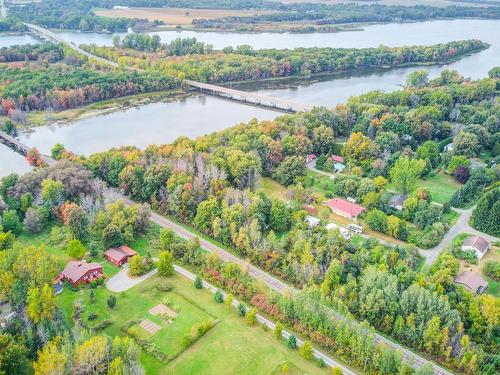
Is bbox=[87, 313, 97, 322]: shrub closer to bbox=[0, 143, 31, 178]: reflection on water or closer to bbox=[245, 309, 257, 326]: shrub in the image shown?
bbox=[245, 309, 257, 326]: shrub

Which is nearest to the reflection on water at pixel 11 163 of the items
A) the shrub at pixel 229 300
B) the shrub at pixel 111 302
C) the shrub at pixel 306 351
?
the shrub at pixel 111 302

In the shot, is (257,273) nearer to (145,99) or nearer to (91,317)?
(91,317)

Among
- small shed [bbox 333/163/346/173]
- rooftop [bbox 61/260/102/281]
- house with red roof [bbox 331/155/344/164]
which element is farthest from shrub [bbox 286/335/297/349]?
house with red roof [bbox 331/155/344/164]

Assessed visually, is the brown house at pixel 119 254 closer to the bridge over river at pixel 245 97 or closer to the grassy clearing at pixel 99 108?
the grassy clearing at pixel 99 108

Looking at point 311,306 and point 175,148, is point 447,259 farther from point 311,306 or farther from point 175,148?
point 175,148

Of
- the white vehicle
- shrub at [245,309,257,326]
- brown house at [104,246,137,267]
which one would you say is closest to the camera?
shrub at [245,309,257,326]

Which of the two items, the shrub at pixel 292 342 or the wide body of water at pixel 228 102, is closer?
the shrub at pixel 292 342
